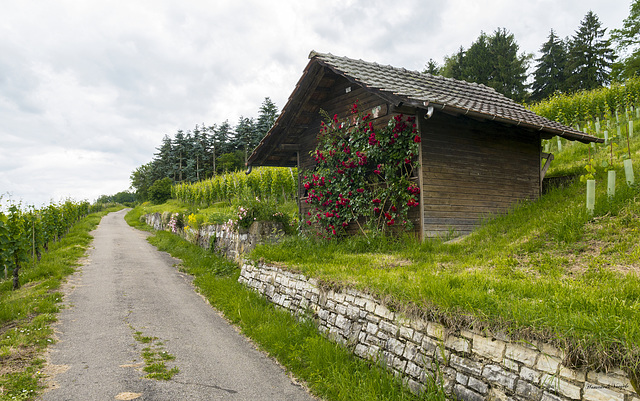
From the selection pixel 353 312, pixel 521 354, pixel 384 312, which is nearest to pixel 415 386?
pixel 384 312

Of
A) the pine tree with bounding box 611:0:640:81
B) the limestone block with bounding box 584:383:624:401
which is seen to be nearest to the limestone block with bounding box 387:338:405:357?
the limestone block with bounding box 584:383:624:401

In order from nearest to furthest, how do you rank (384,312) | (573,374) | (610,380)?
1. (610,380)
2. (573,374)
3. (384,312)

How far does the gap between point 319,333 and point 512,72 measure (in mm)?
41836

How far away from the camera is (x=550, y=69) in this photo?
137 feet

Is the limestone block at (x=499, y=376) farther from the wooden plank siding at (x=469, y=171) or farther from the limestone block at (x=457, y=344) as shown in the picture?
the wooden plank siding at (x=469, y=171)

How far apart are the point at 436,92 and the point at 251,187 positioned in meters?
14.9

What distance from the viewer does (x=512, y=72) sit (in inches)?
1554

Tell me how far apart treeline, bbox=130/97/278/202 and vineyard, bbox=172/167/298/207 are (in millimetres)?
12968

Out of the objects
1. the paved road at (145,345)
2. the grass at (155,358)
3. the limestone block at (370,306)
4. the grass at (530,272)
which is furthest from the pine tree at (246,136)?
the limestone block at (370,306)

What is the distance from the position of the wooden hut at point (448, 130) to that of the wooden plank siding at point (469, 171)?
0.07 ft

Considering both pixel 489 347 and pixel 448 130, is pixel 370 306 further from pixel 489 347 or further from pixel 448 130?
pixel 448 130

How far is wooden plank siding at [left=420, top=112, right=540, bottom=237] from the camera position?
813 cm

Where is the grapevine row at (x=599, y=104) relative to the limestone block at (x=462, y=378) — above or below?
above

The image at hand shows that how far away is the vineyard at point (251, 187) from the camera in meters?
20.5
